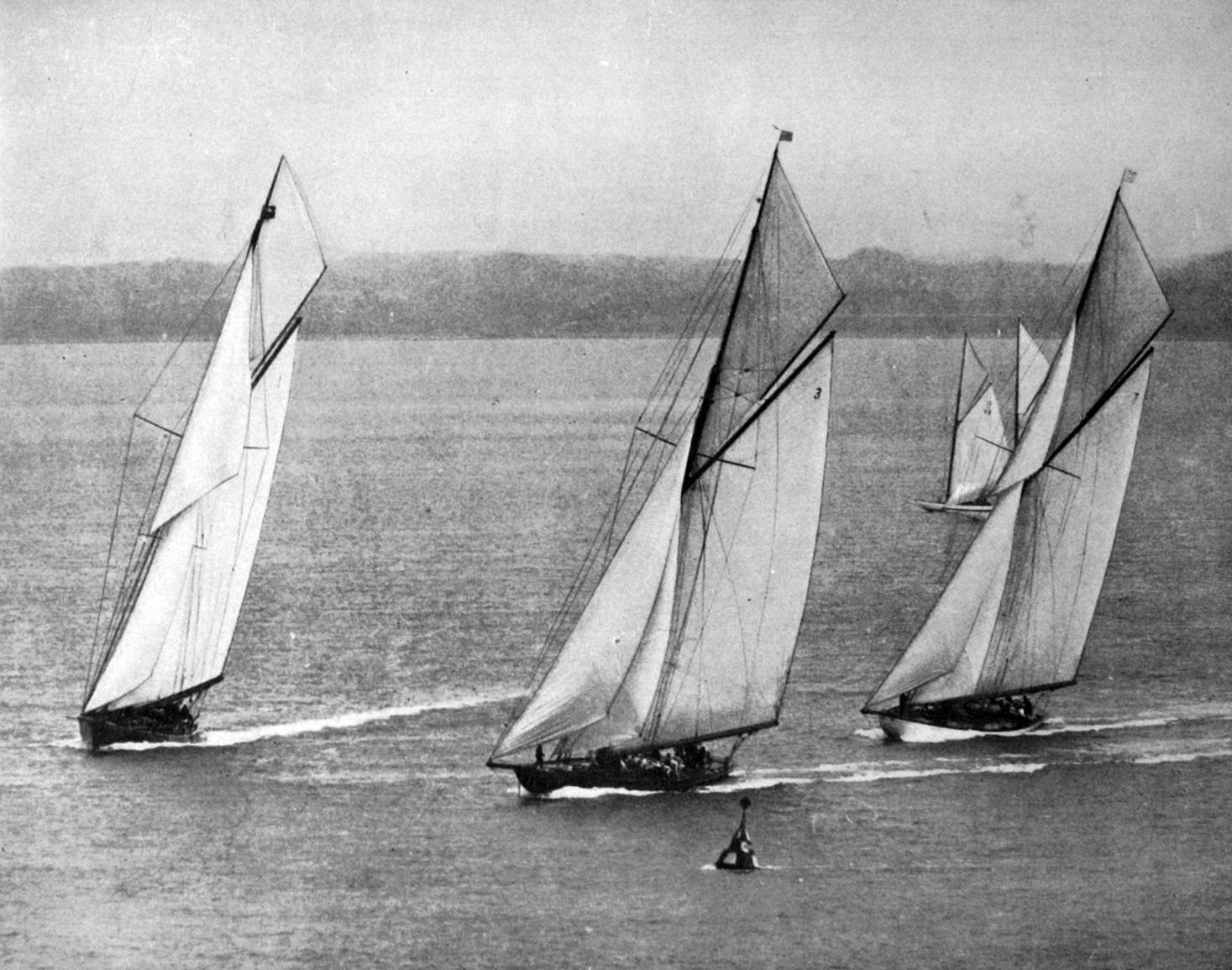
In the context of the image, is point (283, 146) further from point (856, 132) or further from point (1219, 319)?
point (1219, 319)

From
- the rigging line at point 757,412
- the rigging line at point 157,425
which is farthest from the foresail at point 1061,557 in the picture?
the rigging line at point 157,425

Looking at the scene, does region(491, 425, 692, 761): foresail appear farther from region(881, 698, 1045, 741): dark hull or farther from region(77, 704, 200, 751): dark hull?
region(77, 704, 200, 751): dark hull

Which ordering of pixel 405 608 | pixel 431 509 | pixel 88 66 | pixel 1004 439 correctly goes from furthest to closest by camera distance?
pixel 431 509
pixel 405 608
pixel 1004 439
pixel 88 66

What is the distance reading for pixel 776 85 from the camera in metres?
23.5

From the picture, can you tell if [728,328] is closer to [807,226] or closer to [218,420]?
[807,226]

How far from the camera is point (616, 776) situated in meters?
23.8

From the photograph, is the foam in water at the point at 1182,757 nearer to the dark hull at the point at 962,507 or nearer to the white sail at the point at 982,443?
the dark hull at the point at 962,507

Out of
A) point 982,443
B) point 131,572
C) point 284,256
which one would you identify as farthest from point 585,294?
point 131,572

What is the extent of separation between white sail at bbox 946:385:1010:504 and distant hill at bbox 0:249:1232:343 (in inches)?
63.4

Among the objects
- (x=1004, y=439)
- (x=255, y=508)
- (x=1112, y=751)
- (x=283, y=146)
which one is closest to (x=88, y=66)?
(x=283, y=146)

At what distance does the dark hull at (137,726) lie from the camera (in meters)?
24.4

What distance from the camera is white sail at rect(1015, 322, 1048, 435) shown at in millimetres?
25016

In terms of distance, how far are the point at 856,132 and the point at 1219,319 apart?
14.8ft

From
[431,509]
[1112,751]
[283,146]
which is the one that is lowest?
[1112,751]
